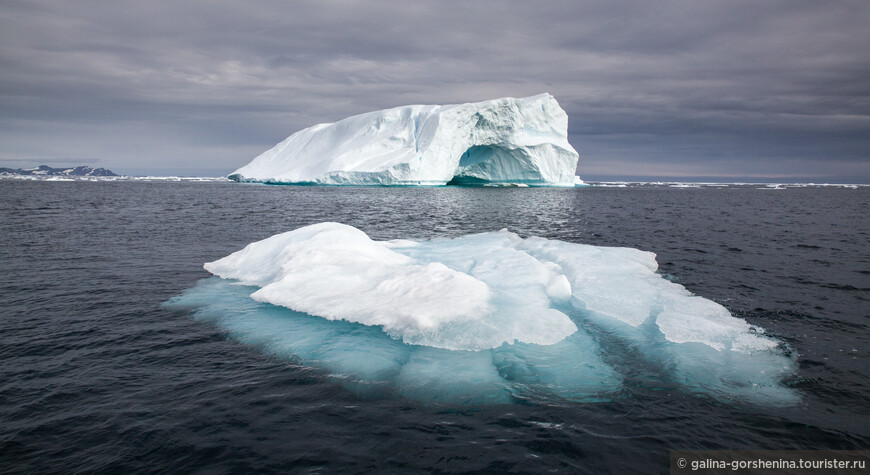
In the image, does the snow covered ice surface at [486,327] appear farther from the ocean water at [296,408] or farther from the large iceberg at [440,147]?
the large iceberg at [440,147]

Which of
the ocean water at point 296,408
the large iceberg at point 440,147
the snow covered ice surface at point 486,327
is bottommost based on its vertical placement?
the ocean water at point 296,408

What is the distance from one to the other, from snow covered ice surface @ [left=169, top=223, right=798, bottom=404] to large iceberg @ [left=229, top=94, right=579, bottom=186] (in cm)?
3873

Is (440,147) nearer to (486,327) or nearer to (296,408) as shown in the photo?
(486,327)

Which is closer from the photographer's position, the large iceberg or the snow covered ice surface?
the snow covered ice surface

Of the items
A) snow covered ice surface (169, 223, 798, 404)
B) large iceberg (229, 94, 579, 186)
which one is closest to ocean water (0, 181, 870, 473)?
snow covered ice surface (169, 223, 798, 404)

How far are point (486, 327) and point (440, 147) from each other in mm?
43544

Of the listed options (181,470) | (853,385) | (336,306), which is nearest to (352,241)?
(336,306)

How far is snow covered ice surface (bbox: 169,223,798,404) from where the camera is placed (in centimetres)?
489

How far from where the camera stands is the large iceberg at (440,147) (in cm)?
4791

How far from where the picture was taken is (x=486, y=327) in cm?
601

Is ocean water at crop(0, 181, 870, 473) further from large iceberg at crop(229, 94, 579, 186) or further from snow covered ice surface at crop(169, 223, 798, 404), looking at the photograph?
large iceberg at crop(229, 94, 579, 186)

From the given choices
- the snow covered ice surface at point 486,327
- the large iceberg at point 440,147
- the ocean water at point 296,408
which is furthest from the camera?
the large iceberg at point 440,147

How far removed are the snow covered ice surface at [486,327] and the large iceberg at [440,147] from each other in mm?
38733

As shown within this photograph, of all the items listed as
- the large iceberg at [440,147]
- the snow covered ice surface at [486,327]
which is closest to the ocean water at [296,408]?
the snow covered ice surface at [486,327]
